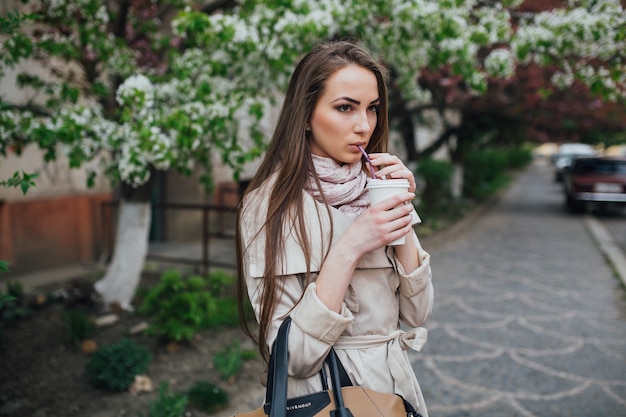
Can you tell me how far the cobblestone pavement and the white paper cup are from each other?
8.81ft

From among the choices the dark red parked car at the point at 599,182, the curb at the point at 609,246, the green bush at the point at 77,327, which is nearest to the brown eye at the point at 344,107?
the green bush at the point at 77,327

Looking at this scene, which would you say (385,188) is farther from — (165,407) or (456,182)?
(456,182)

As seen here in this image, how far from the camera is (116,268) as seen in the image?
512 cm

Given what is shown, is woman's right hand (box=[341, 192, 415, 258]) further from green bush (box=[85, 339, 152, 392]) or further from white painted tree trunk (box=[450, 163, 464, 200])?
white painted tree trunk (box=[450, 163, 464, 200])

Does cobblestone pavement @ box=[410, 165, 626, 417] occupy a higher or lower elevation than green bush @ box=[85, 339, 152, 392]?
lower

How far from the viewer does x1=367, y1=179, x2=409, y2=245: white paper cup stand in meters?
1.46

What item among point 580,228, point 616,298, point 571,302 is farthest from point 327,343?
point 580,228

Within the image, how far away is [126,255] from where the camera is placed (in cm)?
510

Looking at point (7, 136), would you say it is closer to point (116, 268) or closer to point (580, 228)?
point (116, 268)

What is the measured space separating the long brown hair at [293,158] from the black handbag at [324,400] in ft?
0.44

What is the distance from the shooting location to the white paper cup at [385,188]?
146 cm

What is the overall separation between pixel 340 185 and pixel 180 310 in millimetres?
3053

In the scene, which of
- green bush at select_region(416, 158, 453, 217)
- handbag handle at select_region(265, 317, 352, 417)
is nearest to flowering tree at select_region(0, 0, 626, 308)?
handbag handle at select_region(265, 317, 352, 417)

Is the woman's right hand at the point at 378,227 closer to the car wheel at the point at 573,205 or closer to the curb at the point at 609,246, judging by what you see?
the curb at the point at 609,246
